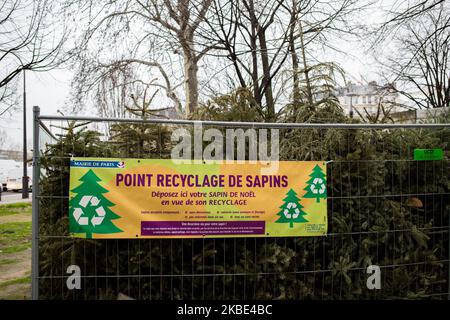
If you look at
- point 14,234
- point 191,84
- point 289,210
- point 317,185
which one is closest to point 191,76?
point 191,84

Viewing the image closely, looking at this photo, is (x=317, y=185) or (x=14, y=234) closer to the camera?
(x=317, y=185)

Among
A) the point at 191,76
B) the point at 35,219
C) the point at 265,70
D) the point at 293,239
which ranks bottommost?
the point at 293,239

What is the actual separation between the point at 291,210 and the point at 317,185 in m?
0.41

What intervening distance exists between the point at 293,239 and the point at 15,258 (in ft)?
18.2

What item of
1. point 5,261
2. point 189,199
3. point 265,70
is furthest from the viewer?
point 265,70

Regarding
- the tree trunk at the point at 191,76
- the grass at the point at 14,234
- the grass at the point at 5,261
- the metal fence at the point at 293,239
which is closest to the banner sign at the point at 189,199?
the metal fence at the point at 293,239

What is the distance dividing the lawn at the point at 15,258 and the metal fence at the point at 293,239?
1655 mm

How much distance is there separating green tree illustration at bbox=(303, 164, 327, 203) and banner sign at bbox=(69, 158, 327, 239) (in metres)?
0.01

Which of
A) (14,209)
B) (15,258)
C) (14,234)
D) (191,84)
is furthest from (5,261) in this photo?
(14,209)

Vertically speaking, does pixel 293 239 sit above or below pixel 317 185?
below

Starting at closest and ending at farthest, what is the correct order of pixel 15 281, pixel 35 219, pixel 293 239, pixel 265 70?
pixel 35 219 → pixel 293 239 → pixel 15 281 → pixel 265 70

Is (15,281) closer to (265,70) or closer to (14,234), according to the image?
(14,234)

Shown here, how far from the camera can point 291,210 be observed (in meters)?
4.07
